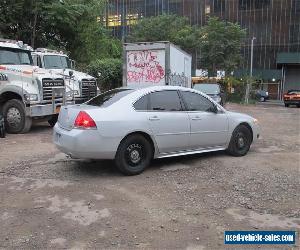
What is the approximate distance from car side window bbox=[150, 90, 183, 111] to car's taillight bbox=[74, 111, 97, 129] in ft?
4.13

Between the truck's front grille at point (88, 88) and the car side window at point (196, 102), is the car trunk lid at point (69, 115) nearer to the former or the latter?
the car side window at point (196, 102)

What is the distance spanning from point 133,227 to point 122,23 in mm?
66808

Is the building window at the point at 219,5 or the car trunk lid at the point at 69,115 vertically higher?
the building window at the point at 219,5

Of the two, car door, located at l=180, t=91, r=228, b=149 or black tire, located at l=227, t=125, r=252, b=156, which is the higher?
car door, located at l=180, t=91, r=228, b=149

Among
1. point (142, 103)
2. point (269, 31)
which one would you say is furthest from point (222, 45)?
point (142, 103)

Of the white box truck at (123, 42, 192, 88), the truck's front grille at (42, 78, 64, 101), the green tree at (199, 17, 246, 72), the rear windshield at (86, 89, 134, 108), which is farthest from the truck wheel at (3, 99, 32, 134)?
the green tree at (199, 17, 246, 72)

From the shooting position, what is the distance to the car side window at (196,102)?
7.93m

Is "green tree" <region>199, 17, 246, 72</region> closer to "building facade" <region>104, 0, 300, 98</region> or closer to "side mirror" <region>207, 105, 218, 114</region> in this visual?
"building facade" <region>104, 0, 300, 98</region>

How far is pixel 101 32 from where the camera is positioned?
27.5 metres

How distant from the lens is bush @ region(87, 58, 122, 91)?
26.1 m

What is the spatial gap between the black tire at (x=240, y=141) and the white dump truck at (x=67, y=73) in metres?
7.03

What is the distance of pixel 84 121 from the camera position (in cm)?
670

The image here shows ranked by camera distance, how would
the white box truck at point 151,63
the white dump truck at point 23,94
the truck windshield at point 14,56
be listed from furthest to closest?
the white box truck at point 151,63 < the truck windshield at point 14,56 < the white dump truck at point 23,94

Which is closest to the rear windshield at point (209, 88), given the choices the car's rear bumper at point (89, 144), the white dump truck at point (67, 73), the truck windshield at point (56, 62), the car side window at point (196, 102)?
the white dump truck at point (67, 73)
